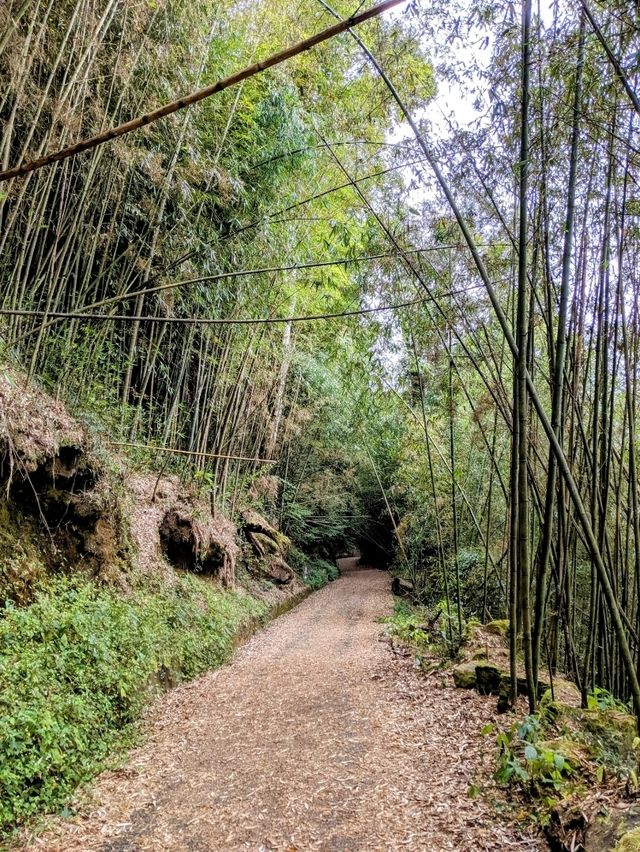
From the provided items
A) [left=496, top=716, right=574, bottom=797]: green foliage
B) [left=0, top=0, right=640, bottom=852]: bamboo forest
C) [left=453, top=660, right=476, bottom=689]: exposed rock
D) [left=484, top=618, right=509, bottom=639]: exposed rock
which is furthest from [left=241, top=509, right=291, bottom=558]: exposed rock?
[left=496, top=716, right=574, bottom=797]: green foliage

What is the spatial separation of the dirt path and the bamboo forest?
0.02m

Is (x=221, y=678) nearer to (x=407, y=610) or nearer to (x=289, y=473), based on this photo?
(x=407, y=610)

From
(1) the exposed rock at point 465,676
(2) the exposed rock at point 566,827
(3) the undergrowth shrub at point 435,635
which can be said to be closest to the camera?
(2) the exposed rock at point 566,827

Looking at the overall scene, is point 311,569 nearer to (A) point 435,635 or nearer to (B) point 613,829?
(A) point 435,635

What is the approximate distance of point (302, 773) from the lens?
8.40ft

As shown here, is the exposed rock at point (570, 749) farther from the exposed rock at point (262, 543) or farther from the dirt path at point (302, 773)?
the exposed rock at point (262, 543)

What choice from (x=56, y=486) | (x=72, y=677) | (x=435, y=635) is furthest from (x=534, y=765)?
(x=56, y=486)

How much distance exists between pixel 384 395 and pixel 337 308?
196 cm

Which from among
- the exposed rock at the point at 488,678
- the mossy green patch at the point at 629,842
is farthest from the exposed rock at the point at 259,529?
the mossy green patch at the point at 629,842

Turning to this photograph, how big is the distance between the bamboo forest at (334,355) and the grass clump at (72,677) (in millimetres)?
21

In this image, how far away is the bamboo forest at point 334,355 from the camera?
7.25 ft

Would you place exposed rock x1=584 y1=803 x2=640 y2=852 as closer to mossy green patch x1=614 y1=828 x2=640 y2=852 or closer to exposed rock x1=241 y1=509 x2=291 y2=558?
mossy green patch x1=614 y1=828 x2=640 y2=852

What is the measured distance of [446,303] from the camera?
4.09 meters

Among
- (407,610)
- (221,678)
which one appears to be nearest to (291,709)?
(221,678)
